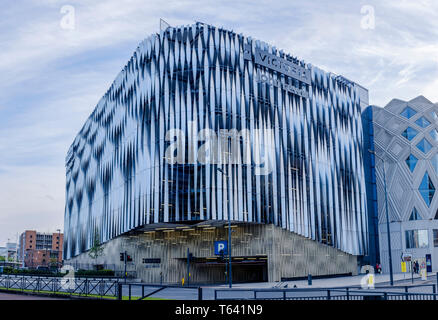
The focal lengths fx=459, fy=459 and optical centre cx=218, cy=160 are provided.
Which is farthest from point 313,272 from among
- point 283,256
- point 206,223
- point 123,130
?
point 123,130

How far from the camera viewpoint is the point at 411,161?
246ft

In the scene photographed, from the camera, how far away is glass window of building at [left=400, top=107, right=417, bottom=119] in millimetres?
77000

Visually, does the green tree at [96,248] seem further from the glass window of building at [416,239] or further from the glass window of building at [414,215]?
the glass window of building at [414,215]

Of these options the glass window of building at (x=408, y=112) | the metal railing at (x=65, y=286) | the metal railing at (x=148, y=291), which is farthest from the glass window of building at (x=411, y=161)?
the metal railing at (x=148, y=291)

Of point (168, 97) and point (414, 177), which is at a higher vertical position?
point (168, 97)

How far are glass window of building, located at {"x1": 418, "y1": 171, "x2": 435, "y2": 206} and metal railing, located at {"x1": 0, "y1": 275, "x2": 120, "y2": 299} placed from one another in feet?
192

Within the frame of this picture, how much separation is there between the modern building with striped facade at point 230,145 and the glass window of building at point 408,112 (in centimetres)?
1251

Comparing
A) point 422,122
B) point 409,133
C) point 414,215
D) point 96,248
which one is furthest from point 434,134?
point 96,248

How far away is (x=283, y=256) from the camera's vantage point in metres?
56.1

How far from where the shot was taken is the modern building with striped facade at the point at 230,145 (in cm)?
5309

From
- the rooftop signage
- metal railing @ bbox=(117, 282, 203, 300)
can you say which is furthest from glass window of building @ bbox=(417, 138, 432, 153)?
metal railing @ bbox=(117, 282, 203, 300)

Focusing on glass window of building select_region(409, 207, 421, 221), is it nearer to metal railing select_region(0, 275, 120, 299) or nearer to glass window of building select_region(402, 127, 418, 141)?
glass window of building select_region(402, 127, 418, 141)

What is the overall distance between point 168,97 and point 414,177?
43569mm
